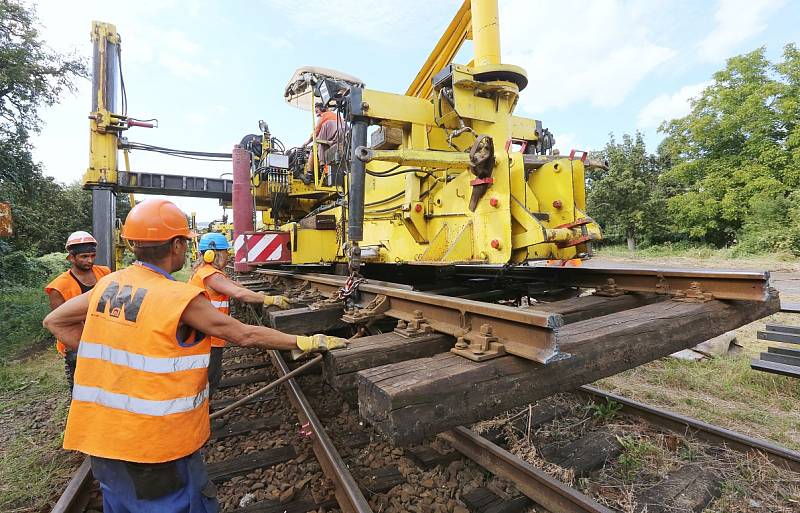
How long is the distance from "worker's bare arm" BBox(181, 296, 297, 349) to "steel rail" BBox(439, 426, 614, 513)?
179 centimetres

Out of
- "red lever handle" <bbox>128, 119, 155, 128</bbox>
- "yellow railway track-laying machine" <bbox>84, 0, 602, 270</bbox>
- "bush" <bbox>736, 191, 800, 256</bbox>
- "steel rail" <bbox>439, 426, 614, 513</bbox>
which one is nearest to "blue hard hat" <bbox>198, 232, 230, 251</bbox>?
"yellow railway track-laying machine" <bbox>84, 0, 602, 270</bbox>

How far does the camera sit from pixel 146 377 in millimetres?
1624

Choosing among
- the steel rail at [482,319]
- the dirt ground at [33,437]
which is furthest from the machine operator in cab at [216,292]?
the dirt ground at [33,437]

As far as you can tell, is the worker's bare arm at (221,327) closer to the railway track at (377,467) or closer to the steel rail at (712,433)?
the railway track at (377,467)

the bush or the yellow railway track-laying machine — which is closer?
the yellow railway track-laying machine

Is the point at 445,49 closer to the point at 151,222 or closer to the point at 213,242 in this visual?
the point at 213,242

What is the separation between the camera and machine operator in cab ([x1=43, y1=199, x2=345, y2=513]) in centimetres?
162

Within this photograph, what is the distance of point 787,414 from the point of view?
384 centimetres

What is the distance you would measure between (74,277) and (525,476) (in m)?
4.23

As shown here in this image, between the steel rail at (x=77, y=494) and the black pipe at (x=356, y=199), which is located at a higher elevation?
the black pipe at (x=356, y=199)

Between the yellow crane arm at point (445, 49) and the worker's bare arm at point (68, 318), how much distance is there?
4.31 metres

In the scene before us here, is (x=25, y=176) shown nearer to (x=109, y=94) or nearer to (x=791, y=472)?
(x=109, y=94)

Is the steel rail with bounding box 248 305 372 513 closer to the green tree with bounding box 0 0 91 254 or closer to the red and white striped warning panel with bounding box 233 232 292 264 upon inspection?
the red and white striped warning panel with bounding box 233 232 292 264

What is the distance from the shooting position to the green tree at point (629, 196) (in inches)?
1104
